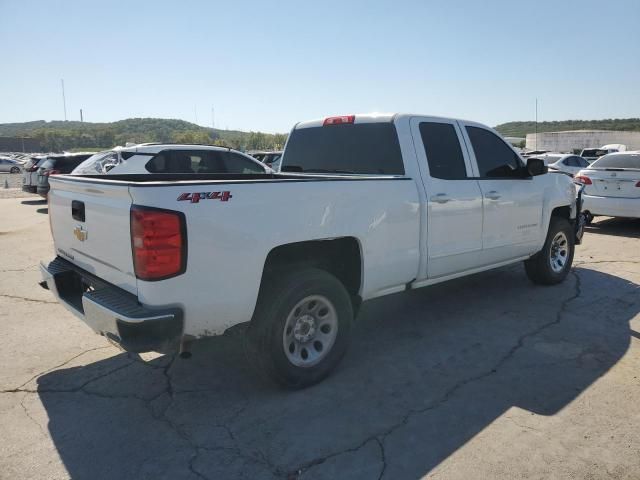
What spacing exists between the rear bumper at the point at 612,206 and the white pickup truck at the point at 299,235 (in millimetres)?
5187

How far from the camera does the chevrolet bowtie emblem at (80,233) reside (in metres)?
3.39

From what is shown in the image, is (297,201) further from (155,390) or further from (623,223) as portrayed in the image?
(623,223)

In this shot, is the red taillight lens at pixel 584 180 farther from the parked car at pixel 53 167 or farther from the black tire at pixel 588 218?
the parked car at pixel 53 167

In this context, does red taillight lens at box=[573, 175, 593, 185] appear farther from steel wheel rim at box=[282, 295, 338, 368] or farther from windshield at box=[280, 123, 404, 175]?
steel wheel rim at box=[282, 295, 338, 368]

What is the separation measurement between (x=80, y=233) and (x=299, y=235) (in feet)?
5.01

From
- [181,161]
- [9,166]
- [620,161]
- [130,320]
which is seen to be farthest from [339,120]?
[9,166]

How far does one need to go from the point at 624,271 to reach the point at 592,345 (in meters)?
3.29

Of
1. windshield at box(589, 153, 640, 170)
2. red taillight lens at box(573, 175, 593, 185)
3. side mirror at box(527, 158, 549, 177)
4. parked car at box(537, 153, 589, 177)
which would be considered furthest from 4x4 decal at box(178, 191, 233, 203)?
parked car at box(537, 153, 589, 177)

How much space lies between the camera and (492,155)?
5.25m

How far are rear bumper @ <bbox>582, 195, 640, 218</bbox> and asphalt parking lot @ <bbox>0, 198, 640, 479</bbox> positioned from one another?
197 inches

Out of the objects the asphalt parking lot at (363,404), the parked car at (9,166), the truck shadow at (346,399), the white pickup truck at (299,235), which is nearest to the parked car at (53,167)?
the asphalt parking lot at (363,404)

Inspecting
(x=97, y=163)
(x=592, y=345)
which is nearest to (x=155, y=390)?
(x=592, y=345)

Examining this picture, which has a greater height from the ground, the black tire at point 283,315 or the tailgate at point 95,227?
the tailgate at point 95,227

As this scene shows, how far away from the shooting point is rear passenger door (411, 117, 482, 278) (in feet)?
14.3
